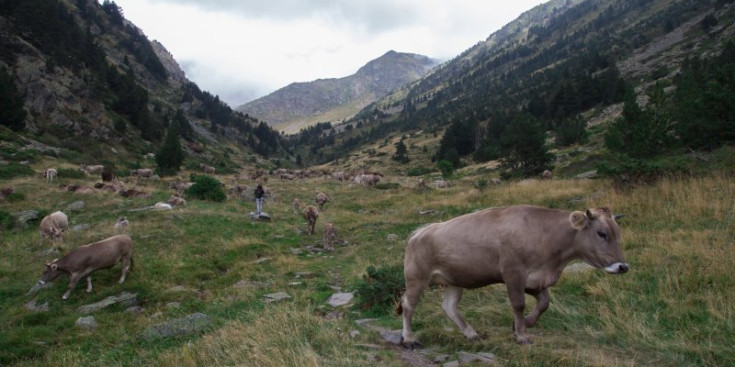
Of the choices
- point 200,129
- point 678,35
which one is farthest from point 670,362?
point 678,35

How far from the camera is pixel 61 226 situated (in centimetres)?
1766

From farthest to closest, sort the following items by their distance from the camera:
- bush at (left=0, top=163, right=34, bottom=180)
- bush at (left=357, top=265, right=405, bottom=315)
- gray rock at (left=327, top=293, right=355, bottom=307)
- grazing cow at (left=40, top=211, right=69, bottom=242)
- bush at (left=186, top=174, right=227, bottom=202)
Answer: bush at (left=0, top=163, right=34, bottom=180) < bush at (left=186, top=174, right=227, bottom=202) < grazing cow at (left=40, top=211, right=69, bottom=242) < gray rock at (left=327, top=293, right=355, bottom=307) < bush at (left=357, top=265, right=405, bottom=315)

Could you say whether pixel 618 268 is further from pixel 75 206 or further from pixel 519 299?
pixel 75 206

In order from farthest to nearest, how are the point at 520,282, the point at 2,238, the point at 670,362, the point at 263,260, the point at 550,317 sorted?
the point at 2,238, the point at 263,260, the point at 550,317, the point at 520,282, the point at 670,362

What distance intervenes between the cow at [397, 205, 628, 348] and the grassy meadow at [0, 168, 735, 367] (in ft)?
2.67

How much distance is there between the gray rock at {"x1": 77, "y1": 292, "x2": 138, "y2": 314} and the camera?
33.7 feet

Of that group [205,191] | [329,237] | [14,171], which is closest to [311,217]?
[329,237]

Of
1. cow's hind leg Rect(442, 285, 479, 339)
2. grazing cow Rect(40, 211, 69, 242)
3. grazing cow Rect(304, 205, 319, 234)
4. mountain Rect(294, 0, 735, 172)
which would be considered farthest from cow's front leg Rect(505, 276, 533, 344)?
mountain Rect(294, 0, 735, 172)

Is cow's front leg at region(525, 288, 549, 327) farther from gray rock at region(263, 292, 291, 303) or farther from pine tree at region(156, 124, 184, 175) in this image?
pine tree at region(156, 124, 184, 175)

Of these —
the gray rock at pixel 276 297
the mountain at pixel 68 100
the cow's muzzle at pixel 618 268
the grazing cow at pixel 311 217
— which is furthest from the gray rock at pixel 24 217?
the cow's muzzle at pixel 618 268

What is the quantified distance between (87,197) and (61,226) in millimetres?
8724

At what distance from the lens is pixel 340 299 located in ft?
31.9

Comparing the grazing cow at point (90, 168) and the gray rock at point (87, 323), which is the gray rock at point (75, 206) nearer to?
the gray rock at point (87, 323)

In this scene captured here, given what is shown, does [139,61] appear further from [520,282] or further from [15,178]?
[520,282]
